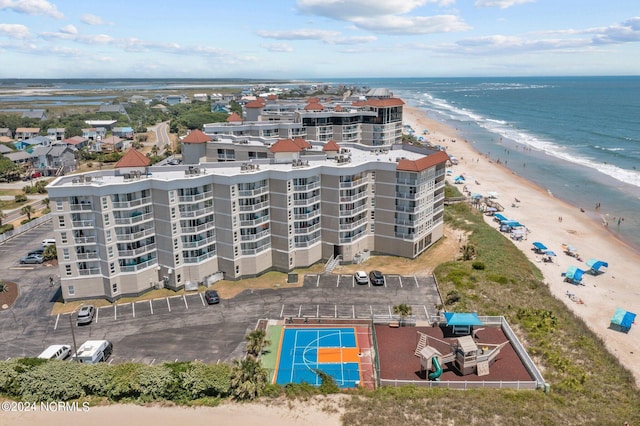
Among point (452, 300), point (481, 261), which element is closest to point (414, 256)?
point (481, 261)

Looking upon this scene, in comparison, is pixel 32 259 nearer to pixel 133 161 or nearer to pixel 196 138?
pixel 133 161

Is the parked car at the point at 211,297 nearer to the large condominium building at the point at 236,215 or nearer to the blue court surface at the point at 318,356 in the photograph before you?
the large condominium building at the point at 236,215

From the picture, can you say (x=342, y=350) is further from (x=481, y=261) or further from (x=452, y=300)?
(x=481, y=261)

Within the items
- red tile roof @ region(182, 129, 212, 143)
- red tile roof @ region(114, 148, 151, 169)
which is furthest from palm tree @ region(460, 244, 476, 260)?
red tile roof @ region(182, 129, 212, 143)

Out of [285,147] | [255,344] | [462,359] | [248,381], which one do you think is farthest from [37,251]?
[462,359]

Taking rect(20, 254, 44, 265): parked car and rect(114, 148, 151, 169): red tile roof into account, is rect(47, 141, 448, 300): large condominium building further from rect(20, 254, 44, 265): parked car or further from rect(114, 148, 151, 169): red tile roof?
rect(20, 254, 44, 265): parked car
